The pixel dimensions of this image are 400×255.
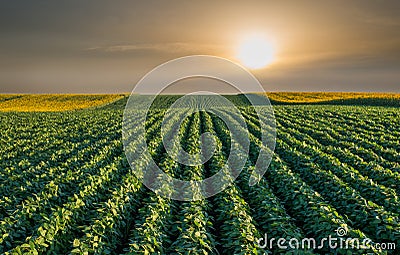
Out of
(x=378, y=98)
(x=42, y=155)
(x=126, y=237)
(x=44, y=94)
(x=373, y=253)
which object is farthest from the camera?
(x=44, y=94)

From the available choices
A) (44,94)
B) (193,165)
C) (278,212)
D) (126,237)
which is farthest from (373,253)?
(44,94)

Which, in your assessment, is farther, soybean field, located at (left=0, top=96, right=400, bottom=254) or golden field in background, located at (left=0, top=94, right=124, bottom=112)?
golden field in background, located at (left=0, top=94, right=124, bottom=112)

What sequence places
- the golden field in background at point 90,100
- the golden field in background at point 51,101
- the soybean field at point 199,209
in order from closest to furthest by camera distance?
1. the soybean field at point 199,209
2. the golden field in background at point 90,100
3. the golden field in background at point 51,101

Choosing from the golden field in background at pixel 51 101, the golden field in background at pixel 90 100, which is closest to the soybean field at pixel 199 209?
the golden field in background at pixel 90 100

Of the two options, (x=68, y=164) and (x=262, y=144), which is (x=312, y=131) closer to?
(x=262, y=144)

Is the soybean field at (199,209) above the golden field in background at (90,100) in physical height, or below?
below

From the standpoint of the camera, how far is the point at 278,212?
7.94m

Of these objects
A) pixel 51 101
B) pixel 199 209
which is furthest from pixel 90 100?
pixel 199 209

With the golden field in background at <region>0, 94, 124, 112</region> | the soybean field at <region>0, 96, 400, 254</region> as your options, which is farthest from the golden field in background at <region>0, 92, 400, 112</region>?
the soybean field at <region>0, 96, 400, 254</region>

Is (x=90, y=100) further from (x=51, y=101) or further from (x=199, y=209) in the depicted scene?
(x=199, y=209)

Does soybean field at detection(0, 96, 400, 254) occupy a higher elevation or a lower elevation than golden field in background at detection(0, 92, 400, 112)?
lower

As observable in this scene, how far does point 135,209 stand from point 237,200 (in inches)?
95.9

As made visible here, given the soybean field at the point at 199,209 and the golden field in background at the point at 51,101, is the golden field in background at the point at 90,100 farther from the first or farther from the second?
the soybean field at the point at 199,209

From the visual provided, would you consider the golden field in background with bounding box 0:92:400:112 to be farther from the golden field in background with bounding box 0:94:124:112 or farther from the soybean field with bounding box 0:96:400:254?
the soybean field with bounding box 0:96:400:254
